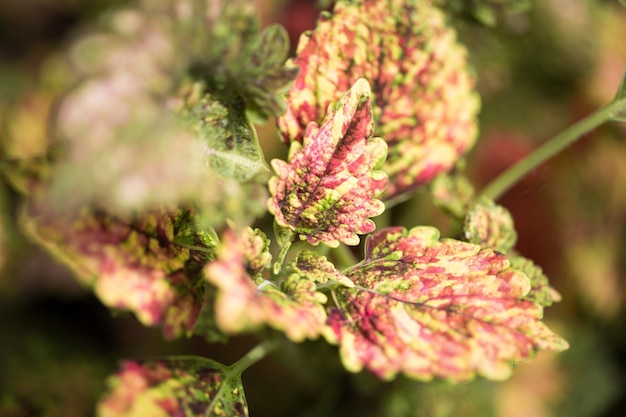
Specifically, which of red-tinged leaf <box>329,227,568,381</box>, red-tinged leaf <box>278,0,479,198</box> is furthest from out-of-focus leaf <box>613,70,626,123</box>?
red-tinged leaf <box>329,227,568,381</box>

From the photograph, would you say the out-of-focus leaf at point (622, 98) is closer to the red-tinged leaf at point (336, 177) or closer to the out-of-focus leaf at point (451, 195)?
the out-of-focus leaf at point (451, 195)

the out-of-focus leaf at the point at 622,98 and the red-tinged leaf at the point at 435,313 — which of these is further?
the out-of-focus leaf at the point at 622,98

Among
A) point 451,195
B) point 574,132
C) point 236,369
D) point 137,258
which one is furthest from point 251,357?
point 574,132

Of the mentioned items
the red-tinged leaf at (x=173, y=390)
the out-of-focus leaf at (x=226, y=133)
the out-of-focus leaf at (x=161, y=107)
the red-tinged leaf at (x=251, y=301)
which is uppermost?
the out-of-focus leaf at (x=161, y=107)

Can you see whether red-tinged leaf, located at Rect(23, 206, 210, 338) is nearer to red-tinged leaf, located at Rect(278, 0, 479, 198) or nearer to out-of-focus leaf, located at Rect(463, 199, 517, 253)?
red-tinged leaf, located at Rect(278, 0, 479, 198)

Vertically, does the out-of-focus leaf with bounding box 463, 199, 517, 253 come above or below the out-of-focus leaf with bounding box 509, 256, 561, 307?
above

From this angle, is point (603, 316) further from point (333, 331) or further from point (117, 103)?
point (117, 103)

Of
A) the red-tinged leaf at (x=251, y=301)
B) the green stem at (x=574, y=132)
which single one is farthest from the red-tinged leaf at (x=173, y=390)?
the green stem at (x=574, y=132)

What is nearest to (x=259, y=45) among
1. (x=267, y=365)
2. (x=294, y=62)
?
(x=294, y=62)
